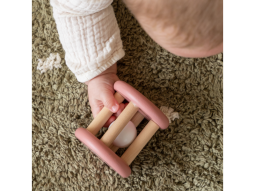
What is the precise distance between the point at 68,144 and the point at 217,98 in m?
0.39

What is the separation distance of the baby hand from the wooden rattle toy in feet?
0.05

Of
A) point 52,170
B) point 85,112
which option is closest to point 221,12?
point 85,112

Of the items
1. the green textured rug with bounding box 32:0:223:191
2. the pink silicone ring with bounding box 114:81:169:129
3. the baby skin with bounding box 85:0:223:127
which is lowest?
the green textured rug with bounding box 32:0:223:191

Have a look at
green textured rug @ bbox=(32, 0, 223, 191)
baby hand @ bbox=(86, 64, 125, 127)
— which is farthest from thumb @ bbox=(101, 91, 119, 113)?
green textured rug @ bbox=(32, 0, 223, 191)

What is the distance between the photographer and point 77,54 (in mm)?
478

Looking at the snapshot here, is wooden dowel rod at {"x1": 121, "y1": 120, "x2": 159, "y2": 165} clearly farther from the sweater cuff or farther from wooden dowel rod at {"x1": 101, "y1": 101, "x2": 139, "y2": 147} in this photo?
the sweater cuff

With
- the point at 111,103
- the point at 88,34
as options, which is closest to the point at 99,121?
the point at 111,103

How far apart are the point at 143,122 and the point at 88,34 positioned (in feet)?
0.80

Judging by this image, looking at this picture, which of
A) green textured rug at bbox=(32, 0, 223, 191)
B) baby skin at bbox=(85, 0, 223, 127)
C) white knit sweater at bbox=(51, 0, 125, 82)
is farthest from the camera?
green textured rug at bbox=(32, 0, 223, 191)

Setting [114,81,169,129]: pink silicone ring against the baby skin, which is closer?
the baby skin

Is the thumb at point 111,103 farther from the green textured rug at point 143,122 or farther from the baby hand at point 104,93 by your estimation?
the green textured rug at point 143,122

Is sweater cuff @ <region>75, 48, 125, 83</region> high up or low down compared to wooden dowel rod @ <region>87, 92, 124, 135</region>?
up

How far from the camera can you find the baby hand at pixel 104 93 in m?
0.48

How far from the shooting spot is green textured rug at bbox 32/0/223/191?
56 centimetres
